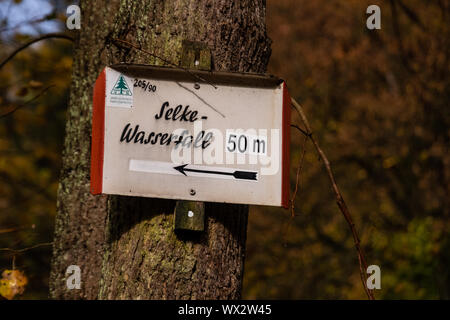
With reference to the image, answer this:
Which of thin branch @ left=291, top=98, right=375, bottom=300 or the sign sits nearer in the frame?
the sign

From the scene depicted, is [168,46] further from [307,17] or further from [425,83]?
[307,17]

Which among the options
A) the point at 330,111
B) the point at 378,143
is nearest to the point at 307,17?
the point at 330,111

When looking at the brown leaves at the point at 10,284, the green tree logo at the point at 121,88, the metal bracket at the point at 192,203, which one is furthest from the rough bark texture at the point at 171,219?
the brown leaves at the point at 10,284

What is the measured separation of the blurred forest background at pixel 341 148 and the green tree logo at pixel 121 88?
180 inches

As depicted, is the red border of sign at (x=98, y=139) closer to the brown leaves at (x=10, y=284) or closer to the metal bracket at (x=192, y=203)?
the metal bracket at (x=192, y=203)

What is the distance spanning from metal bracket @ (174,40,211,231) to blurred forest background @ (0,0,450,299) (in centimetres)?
440

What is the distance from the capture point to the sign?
2.08 meters

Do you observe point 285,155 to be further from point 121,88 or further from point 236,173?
point 121,88

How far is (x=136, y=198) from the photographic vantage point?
7.09ft

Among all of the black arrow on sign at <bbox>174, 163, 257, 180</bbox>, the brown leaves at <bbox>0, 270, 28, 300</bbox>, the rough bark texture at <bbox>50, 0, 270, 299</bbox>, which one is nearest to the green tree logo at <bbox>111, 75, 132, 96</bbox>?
the rough bark texture at <bbox>50, 0, 270, 299</bbox>

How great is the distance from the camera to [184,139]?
6.89 feet

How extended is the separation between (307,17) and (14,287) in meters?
7.75

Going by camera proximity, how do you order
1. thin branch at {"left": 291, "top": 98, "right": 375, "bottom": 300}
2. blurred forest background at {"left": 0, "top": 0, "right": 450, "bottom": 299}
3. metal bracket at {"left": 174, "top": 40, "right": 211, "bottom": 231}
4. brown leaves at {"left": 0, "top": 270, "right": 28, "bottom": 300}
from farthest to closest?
blurred forest background at {"left": 0, "top": 0, "right": 450, "bottom": 299} → brown leaves at {"left": 0, "top": 270, "right": 28, "bottom": 300} → thin branch at {"left": 291, "top": 98, "right": 375, "bottom": 300} → metal bracket at {"left": 174, "top": 40, "right": 211, "bottom": 231}

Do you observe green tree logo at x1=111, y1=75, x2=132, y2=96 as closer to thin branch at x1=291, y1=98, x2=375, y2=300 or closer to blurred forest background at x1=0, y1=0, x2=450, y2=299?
thin branch at x1=291, y1=98, x2=375, y2=300
